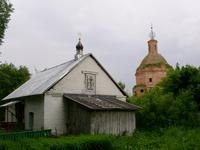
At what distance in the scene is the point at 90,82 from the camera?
2591cm

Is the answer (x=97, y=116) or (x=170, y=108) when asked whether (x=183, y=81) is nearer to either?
(x=170, y=108)

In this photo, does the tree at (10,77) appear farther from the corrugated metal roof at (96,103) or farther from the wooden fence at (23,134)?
the wooden fence at (23,134)

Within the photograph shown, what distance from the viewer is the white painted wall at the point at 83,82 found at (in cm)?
2438

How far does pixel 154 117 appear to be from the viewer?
82.3ft

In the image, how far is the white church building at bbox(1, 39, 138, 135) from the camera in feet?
72.0

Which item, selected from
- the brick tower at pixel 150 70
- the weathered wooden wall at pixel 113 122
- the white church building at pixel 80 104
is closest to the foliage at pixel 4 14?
the white church building at pixel 80 104

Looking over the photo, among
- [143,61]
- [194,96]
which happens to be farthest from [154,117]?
[143,61]

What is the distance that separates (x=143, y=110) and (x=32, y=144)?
14034mm

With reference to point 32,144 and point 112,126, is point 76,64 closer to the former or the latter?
point 112,126

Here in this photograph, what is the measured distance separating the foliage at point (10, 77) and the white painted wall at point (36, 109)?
619 inches

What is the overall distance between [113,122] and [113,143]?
21.2 ft

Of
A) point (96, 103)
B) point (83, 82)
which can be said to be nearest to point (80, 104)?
point (96, 103)

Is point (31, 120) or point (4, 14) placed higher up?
point (4, 14)

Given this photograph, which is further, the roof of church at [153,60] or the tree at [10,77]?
the roof of church at [153,60]
